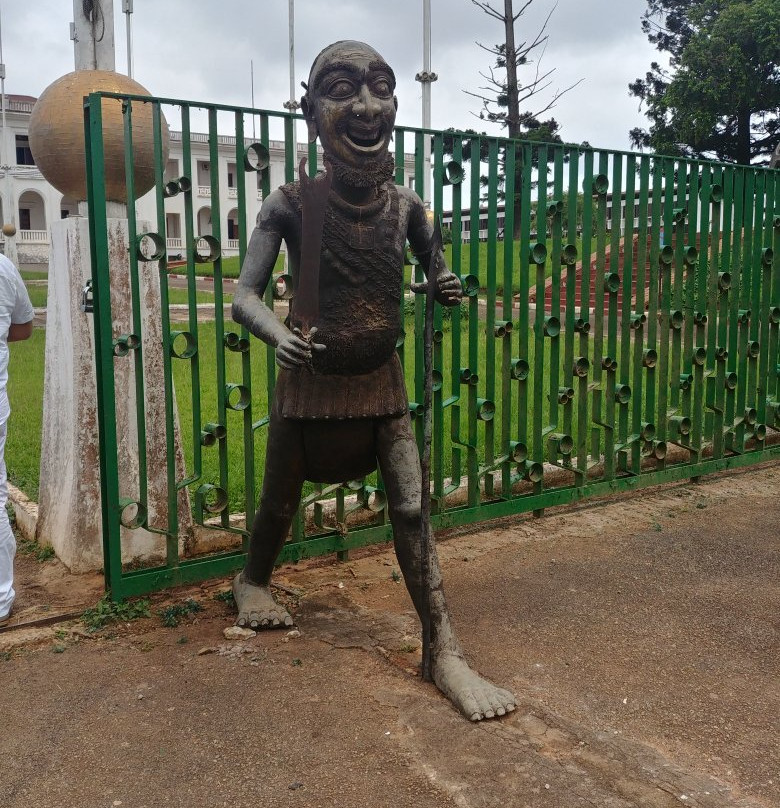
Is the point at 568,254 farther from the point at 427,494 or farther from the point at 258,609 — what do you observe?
the point at 258,609

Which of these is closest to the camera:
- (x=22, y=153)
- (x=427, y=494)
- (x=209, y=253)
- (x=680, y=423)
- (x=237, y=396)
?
(x=427, y=494)

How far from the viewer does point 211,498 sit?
4.34 metres

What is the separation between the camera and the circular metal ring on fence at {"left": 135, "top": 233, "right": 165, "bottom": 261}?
3970 millimetres

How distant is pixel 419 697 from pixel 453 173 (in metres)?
2.89

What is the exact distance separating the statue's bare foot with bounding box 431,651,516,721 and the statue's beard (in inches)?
72.6

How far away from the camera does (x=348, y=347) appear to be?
3422 millimetres

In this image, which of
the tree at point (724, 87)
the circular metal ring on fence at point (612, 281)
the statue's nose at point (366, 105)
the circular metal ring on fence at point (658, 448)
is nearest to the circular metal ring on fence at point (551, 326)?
the circular metal ring on fence at point (612, 281)

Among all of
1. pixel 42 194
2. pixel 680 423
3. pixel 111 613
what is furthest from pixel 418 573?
pixel 42 194

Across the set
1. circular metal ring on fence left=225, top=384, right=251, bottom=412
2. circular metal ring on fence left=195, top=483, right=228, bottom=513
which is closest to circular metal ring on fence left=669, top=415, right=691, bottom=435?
circular metal ring on fence left=225, top=384, right=251, bottom=412

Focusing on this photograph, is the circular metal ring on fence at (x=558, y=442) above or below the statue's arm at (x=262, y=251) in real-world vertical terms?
below

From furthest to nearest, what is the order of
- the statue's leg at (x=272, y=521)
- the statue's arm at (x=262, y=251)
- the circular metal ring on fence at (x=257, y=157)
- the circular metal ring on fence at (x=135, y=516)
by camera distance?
the circular metal ring on fence at (x=257, y=157), the circular metal ring on fence at (x=135, y=516), the statue's leg at (x=272, y=521), the statue's arm at (x=262, y=251)

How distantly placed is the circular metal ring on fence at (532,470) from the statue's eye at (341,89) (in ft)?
9.14

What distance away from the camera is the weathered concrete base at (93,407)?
440cm

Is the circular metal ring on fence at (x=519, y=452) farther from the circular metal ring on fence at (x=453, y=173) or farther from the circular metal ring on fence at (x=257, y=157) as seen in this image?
the circular metal ring on fence at (x=257, y=157)
